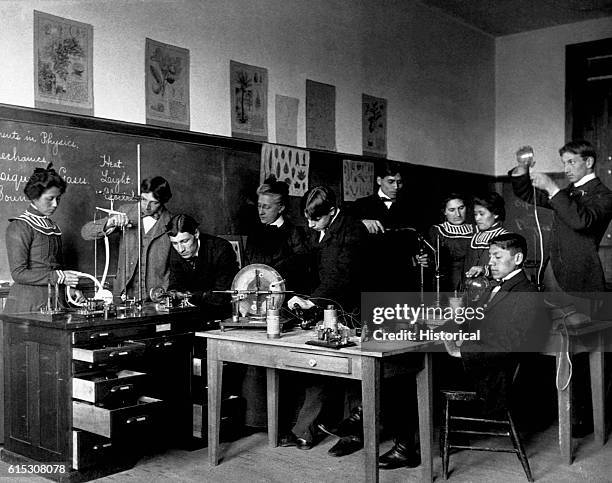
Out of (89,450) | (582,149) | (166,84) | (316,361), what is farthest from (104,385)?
(582,149)

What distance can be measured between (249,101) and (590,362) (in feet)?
A: 11.0

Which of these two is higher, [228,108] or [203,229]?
[228,108]

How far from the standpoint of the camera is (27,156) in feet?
15.3

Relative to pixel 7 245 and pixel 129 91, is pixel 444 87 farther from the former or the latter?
pixel 7 245

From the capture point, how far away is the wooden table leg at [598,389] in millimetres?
4750

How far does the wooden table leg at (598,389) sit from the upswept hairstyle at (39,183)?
3628 millimetres

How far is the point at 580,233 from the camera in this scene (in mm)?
5223

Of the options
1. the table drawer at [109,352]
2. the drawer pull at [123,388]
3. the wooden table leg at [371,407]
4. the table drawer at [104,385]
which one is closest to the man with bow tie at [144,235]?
the table drawer at [109,352]

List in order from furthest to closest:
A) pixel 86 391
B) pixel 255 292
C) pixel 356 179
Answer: pixel 356 179 < pixel 255 292 < pixel 86 391

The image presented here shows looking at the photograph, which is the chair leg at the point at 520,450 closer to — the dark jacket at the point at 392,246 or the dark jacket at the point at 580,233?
the dark jacket at the point at 580,233

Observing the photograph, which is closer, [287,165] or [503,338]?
[503,338]

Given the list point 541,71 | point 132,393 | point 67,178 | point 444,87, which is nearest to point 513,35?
point 541,71

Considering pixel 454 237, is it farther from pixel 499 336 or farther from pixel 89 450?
pixel 89 450

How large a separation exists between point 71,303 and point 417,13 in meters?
5.47
